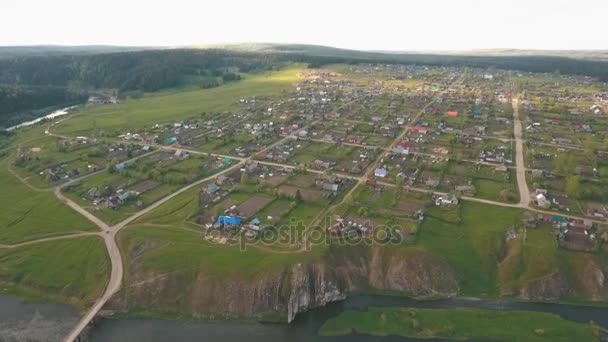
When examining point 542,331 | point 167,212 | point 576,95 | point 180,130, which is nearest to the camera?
point 542,331

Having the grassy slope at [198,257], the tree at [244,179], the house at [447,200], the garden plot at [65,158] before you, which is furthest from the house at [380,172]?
the garden plot at [65,158]

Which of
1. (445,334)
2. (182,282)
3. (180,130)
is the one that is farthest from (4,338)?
(180,130)

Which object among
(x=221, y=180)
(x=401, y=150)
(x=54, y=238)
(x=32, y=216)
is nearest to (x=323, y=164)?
(x=401, y=150)

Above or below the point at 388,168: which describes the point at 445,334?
below

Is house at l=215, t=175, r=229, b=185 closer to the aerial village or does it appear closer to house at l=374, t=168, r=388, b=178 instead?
the aerial village

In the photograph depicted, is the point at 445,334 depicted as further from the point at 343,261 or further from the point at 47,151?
the point at 47,151

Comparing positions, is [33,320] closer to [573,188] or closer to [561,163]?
[573,188]

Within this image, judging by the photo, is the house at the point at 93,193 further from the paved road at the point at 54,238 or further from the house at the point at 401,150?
the house at the point at 401,150

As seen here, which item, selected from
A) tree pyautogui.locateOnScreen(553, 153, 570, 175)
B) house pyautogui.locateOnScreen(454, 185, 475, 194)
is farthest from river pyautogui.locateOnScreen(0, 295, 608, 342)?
tree pyautogui.locateOnScreen(553, 153, 570, 175)

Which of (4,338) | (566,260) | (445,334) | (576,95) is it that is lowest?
(4,338)
